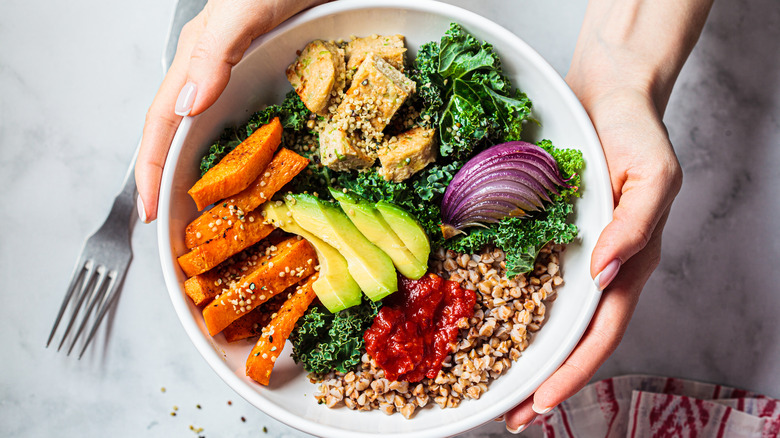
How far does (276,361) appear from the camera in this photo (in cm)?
244

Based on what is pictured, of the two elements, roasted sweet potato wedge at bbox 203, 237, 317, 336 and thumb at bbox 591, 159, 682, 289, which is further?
roasted sweet potato wedge at bbox 203, 237, 317, 336

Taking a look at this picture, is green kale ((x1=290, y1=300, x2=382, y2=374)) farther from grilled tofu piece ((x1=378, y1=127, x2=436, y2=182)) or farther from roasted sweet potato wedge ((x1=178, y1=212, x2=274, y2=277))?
grilled tofu piece ((x1=378, y1=127, x2=436, y2=182))

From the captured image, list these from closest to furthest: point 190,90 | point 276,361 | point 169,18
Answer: point 190,90
point 276,361
point 169,18

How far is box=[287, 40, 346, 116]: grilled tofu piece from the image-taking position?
7.30 feet

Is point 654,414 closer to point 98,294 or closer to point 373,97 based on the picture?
point 373,97

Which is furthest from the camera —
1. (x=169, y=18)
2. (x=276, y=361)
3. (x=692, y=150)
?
(x=692, y=150)

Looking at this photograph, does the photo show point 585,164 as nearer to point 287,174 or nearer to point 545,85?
point 545,85

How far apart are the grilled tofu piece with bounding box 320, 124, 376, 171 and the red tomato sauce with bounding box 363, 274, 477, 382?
0.53 m

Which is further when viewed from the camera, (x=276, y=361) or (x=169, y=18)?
(x=169, y=18)

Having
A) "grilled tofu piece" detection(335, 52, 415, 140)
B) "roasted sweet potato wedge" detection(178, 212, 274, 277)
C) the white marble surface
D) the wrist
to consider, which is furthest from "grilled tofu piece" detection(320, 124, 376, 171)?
the white marble surface

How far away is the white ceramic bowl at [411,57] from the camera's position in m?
2.18

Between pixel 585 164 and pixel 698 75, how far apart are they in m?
1.56

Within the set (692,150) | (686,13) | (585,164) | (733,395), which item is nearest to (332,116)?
(585,164)

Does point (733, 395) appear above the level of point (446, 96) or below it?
below
